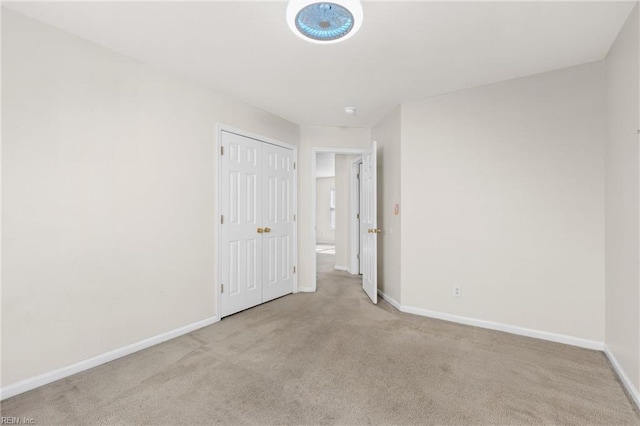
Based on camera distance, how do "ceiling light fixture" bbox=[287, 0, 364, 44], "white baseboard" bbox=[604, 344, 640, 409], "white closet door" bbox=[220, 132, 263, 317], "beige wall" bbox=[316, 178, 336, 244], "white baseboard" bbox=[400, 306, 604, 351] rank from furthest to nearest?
"beige wall" bbox=[316, 178, 336, 244] < "white closet door" bbox=[220, 132, 263, 317] < "white baseboard" bbox=[400, 306, 604, 351] < "white baseboard" bbox=[604, 344, 640, 409] < "ceiling light fixture" bbox=[287, 0, 364, 44]

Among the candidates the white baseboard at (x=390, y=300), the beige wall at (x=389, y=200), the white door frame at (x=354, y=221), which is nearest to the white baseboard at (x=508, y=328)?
the white baseboard at (x=390, y=300)

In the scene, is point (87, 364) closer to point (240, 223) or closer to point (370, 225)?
point (240, 223)

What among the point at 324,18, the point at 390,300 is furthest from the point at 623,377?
the point at 324,18

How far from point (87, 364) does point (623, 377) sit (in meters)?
3.76

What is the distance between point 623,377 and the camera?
2086 mm

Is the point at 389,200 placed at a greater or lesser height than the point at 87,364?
greater

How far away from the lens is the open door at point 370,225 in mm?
3898

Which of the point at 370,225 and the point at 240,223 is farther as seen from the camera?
the point at 370,225

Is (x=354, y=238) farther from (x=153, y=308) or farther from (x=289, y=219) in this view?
(x=153, y=308)

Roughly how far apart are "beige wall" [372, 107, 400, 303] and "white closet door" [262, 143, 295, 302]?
125 cm

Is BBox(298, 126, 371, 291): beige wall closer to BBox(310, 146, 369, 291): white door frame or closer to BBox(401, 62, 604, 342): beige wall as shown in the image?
BBox(310, 146, 369, 291): white door frame

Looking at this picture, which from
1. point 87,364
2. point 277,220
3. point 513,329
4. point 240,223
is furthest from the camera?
point 277,220

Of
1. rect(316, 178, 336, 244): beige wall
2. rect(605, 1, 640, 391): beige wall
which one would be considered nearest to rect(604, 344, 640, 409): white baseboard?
rect(605, 1, 640, 391): beige wall

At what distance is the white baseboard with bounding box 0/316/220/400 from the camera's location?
6.37 feet
